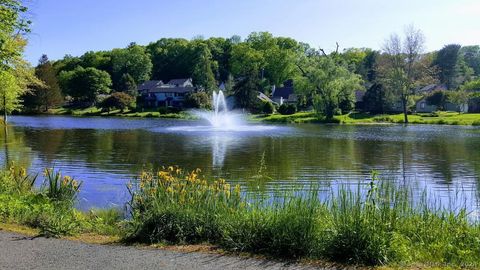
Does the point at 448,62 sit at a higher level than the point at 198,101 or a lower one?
higher

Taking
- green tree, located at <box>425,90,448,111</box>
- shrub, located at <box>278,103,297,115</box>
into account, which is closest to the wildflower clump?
shrub, located at <box>278,103,297,115</box>

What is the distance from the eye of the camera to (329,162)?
24969mm

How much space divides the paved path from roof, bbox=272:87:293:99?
107 m

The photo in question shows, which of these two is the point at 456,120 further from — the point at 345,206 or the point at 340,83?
the point at 345,206

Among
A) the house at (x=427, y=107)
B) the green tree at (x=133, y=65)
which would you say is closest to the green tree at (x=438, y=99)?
the house at (x=427, y=107)

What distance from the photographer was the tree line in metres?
76.2

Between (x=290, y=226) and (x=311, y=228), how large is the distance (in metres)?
0.31

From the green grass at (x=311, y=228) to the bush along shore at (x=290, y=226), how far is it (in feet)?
0.05

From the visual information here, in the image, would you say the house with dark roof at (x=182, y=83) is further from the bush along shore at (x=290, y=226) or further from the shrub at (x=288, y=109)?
the bush along shore at (x=290, y=226)

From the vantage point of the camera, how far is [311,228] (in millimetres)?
6934

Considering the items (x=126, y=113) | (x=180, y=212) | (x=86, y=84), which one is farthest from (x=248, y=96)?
(x=180, y=212)

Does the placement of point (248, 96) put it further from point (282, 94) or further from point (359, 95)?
point (359, 95)

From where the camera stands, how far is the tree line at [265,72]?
76250 millimetres

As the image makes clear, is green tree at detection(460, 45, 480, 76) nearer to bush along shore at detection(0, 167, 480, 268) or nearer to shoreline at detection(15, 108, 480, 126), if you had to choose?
shoreline at detection(15, 108, 480, 126)
